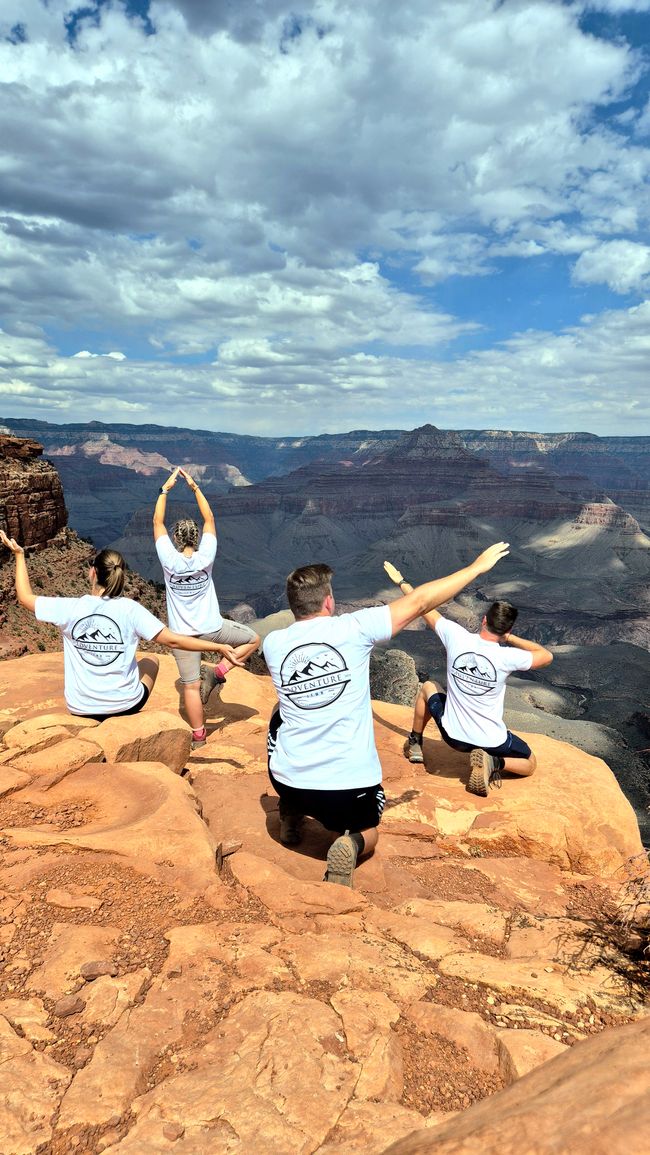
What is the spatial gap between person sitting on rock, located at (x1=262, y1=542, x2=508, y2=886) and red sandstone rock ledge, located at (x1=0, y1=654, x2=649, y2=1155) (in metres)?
0.48

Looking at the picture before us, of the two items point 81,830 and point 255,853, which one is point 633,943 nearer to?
point 255,853

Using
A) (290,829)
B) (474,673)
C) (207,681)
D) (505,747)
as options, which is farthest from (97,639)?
(505,747)

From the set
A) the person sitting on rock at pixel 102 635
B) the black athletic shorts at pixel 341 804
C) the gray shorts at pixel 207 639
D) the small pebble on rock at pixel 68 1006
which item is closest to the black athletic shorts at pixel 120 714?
the person sitting on rock at pixel 102 635

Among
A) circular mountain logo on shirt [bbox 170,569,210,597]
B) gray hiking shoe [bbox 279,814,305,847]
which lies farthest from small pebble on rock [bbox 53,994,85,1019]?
circular mountain logo on shirt [bbox 170,569,210,597]

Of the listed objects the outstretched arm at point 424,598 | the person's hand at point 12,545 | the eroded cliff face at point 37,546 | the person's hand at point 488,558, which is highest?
the person's hand at point 488,558

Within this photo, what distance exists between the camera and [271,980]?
9.06 ft

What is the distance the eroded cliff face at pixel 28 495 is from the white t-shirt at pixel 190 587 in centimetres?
2775

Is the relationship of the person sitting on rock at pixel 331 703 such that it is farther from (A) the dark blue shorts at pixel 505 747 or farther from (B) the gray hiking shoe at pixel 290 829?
(A) the dark blue shorts at pixel 505 747

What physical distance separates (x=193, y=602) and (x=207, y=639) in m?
0.56

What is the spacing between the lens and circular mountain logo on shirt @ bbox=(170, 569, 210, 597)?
691 cm

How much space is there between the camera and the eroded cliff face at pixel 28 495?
31.7m

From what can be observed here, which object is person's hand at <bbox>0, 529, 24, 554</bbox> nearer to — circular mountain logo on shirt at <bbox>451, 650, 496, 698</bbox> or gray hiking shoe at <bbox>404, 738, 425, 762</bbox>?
circular mountain logo on shirt at <bbox>451, 650, 496, 698</bbox>

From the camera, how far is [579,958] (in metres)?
3.36

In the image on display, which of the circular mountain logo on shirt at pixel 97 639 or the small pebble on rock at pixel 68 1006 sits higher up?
the circular mountain logo on shirt at pixel 97 639
